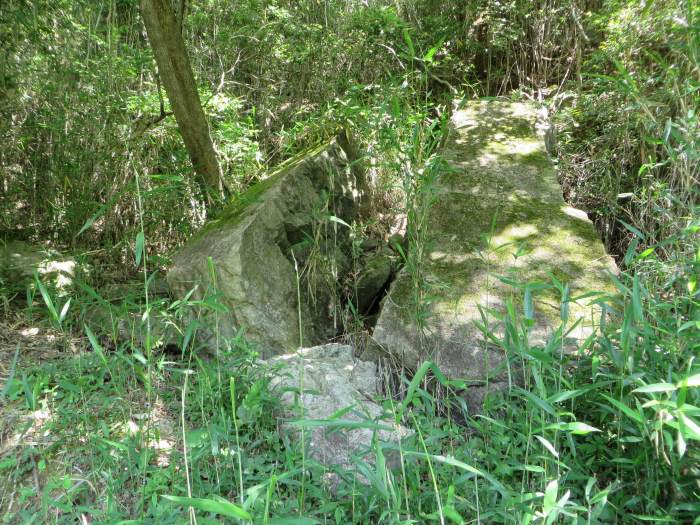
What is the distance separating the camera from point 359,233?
11.5 ft

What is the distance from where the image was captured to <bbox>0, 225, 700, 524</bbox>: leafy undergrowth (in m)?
1.47

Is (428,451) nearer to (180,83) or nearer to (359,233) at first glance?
(359,233)

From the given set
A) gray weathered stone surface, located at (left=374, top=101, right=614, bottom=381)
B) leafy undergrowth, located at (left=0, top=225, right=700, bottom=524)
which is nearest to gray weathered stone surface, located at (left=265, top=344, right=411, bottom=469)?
leafy undergrowth, located at (left=0, top=225, right=700, bottom=524)

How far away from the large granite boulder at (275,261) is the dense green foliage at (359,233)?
0.97ft

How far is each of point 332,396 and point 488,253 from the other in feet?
3.03

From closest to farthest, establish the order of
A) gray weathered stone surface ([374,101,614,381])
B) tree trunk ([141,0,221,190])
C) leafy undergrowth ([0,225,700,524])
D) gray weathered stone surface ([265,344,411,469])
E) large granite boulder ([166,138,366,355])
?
leafy undergrowth ([0,225,700,524]) → gray weathered stone surface ([265,344,411,469]) → gray weathered stone surface ([374,101,614,381]) → large granite boulder ([166,138,366,355]) → tree trunk ([141,0,221,190])

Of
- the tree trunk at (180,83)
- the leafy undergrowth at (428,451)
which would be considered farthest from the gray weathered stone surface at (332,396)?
the tree trunk at (180,83)

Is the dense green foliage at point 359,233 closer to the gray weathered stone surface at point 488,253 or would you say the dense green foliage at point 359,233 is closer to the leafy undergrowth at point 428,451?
the leafy undergrowth at point 428,451

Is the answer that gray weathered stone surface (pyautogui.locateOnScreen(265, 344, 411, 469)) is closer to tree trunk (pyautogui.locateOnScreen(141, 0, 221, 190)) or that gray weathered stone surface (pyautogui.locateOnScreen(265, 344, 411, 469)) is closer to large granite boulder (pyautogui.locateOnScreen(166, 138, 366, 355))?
large granite boulder (pyautogui.locateOnScreen(166, 138, 366, 355))

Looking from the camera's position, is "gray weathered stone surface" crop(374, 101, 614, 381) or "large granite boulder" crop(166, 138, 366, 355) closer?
"gray weathered stone surface" crop(374, 101, 614, 381)

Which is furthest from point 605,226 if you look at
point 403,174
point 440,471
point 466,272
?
point 440,471

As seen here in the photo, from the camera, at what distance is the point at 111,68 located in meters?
3.83

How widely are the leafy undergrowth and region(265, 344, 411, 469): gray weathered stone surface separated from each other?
97mm

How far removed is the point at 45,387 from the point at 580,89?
14.1ft
